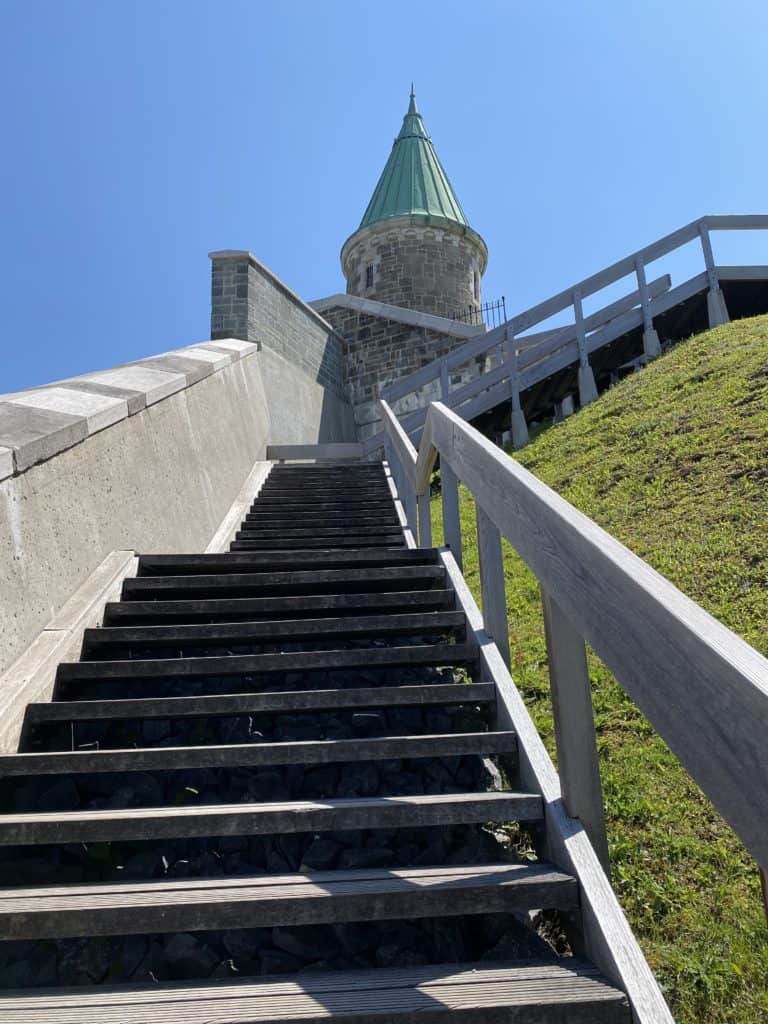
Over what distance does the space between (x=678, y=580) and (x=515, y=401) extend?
6.96 meters

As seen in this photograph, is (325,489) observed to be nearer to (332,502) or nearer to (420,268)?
(332,502)

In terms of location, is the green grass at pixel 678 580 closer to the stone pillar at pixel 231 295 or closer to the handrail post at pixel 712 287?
the handrail post at pixel 712 287

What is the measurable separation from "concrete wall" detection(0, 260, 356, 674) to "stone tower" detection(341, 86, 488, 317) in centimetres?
1330

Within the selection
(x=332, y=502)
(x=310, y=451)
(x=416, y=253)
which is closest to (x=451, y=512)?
(x=332, y=502)

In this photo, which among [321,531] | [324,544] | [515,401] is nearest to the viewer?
[324,544]

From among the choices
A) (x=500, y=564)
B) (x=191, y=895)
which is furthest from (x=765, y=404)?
(x=191, y=895)

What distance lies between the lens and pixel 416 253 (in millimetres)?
20641

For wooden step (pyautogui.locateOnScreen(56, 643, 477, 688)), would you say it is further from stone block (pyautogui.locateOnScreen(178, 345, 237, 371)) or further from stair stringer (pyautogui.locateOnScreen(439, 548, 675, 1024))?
stone block (pyautogui.locateOnScreen(178, 345, 237, 371))

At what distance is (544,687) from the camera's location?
12.3ft

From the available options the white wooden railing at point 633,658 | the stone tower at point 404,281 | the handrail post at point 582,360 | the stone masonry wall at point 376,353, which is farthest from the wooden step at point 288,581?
the stone masonry wall at point 376,353

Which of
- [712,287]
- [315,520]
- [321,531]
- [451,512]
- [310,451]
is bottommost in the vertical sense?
[451,512]

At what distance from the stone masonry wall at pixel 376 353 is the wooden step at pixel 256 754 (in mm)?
14092

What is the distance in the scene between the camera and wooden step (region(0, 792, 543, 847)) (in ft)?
7.00

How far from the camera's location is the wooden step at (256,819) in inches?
84.0
